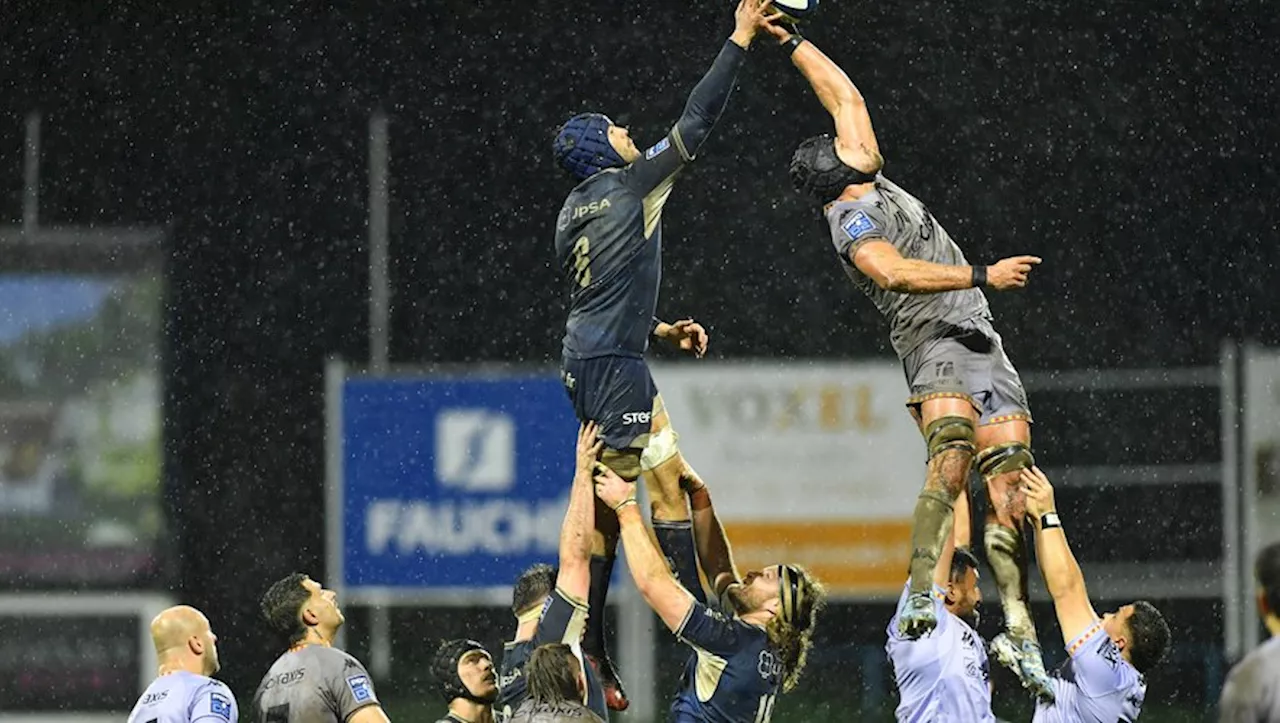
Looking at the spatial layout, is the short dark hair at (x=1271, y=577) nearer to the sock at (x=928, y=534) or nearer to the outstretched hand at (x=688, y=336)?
the sock at (x=928, y=534)

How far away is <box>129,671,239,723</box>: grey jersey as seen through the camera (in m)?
8.30

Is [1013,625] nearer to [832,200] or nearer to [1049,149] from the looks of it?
[832,200]

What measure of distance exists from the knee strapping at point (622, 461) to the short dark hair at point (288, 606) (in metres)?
1.47

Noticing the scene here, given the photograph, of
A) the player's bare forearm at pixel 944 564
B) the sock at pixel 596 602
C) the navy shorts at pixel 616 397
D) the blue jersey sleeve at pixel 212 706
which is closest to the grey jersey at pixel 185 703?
the blue jersey sleeve at pixel 212 706

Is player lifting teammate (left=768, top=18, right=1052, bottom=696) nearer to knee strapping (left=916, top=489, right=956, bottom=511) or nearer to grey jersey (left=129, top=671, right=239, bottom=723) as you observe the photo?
knee strapping (left=916, top=489, right=956, bottom=511)

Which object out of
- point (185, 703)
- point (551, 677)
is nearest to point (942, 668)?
point (551, 677)

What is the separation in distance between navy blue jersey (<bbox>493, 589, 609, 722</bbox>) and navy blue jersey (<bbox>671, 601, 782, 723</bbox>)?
362 mm

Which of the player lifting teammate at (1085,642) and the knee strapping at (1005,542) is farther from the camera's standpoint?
the knee strapping at (1005,542)

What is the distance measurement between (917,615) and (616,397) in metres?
1.45

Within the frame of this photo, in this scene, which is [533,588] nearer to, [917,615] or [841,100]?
[917,615]

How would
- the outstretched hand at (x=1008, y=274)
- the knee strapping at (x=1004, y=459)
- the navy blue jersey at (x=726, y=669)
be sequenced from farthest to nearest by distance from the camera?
1. the knee strapping at (x=1004, y=459)
2. the navy blue jersey at (x=726, y=669)
3. the outstretched hand at (x=1008, y=274)

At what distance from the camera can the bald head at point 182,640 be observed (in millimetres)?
8383

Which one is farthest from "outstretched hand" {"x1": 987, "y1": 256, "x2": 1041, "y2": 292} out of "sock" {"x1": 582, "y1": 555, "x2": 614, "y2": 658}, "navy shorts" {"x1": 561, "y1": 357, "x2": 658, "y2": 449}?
"sock" {"x1": 582, "y1": 555, "x2": 614, "y2": 658}

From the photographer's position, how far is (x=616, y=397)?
26.7ft
